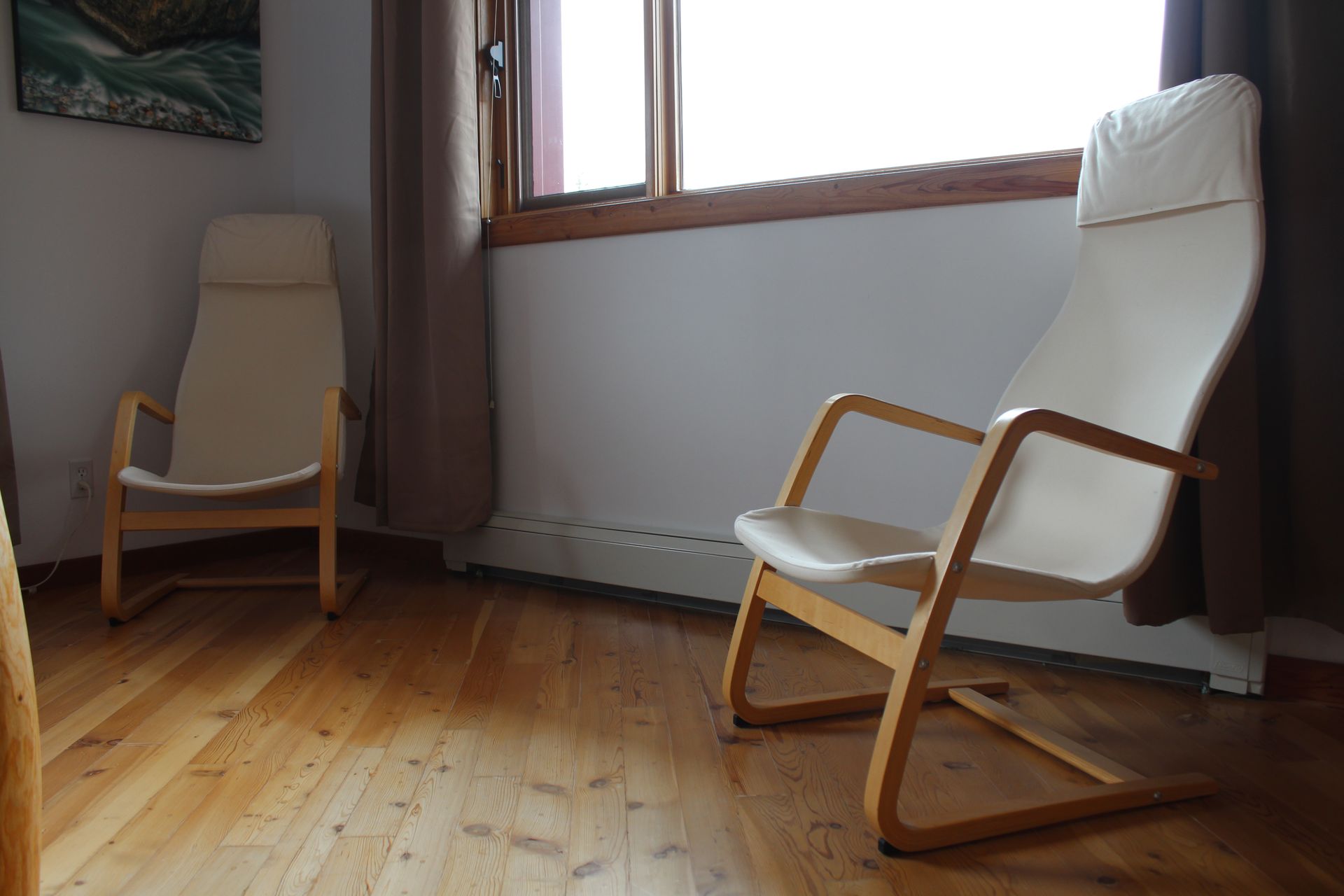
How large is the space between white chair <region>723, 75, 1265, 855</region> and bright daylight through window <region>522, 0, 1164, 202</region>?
432 mm

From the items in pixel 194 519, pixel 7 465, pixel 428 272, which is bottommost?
pixel 194 519

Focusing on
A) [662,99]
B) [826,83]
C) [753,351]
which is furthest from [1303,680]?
[662,99]

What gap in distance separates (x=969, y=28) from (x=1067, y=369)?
2.85 feet

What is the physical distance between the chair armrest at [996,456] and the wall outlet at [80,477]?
244 centimetres

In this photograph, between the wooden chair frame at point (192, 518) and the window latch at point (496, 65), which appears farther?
the window latch at point (496, 65)

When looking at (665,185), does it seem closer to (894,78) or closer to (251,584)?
(894,78)

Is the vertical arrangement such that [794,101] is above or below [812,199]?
above

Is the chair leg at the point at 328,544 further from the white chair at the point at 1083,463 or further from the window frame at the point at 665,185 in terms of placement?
the white chair at the point at 1083,463

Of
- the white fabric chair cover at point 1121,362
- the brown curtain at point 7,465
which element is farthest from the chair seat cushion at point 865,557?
the brown curtain at point 7,465

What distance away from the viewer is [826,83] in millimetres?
2145

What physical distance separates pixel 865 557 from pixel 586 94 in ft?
5.54

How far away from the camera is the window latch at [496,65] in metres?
2.52

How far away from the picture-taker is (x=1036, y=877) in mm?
1099

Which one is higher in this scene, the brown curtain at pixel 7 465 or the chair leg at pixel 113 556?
the brown curtain at pixel 7 465
